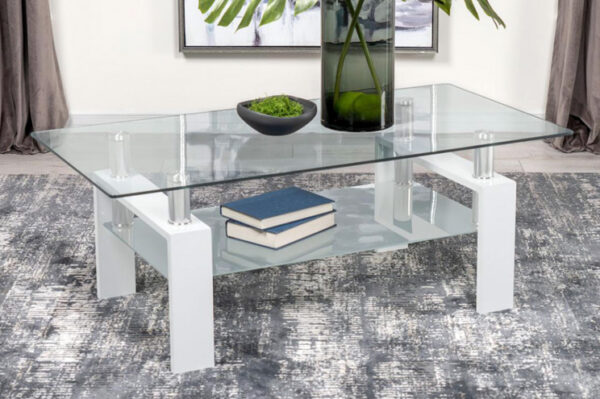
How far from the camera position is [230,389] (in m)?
2.55

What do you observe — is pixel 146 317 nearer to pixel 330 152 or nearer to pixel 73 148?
pixel 73 148

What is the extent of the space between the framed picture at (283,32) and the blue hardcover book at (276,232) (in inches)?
79.3

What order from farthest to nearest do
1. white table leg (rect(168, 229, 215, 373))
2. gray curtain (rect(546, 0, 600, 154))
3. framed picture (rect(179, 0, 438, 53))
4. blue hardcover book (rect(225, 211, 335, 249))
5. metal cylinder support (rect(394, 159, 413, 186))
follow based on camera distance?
framed picture (rect(179, 0, 438, 53))
gray curtain (rect(546, 0, 600, 154))
metal cylinder support (rect(394, 159, 413, 186))
blue hardcover book (rect(225, 211, 335, 249))
white table leg (rect(168, 229, 215, 373))

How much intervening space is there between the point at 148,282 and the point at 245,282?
307mm

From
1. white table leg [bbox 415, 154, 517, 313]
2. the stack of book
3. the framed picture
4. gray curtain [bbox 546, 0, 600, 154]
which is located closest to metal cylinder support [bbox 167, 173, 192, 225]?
the stack of book

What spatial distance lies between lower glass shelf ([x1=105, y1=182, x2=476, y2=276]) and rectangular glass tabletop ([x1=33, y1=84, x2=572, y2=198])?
0.86 ft

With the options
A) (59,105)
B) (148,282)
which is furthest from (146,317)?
(59,105)

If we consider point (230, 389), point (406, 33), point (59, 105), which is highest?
point (406, 33)

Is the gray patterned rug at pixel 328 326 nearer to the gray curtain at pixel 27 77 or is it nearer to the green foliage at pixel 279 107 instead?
the green foliage at pixel 279 107

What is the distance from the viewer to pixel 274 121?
9.45 feet

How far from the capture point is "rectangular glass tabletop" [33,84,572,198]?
2.61 m

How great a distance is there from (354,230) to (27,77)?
232 cm

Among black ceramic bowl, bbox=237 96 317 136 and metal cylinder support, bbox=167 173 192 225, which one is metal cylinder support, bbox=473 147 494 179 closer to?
black ceramic bowl, bbox=237 96 317 136

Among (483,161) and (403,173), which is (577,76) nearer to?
(403,173)
